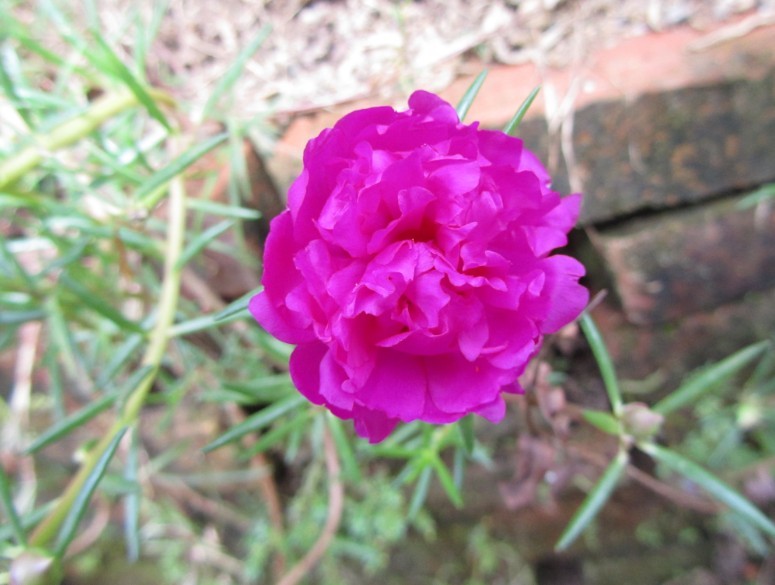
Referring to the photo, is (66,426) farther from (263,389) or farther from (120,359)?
(263,389)

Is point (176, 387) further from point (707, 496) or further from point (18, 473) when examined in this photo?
point (707, 496)

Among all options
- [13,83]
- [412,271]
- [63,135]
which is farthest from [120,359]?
[412,271]

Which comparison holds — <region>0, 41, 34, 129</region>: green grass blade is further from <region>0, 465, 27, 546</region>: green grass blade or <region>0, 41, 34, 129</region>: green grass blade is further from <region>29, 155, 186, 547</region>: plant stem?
<region>0, 465, 27, 546</region>: green grass blade

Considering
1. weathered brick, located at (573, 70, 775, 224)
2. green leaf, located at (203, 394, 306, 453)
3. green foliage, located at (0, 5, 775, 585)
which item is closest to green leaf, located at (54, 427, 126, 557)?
green foliage, located at (0, 5, 775, 585)

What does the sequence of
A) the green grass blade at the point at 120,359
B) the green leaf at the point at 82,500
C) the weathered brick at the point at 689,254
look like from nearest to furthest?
the green leaf at the point at 82,500
the green grass blade at the point at 120,359
the weathered brick at the point at 689,254

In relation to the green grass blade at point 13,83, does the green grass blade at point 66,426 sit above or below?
below

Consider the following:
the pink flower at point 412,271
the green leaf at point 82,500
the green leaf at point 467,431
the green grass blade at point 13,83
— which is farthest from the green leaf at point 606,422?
the green grass blade at point 13,83

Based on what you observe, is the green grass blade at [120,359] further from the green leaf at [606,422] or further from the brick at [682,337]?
the brick at [682,337]
